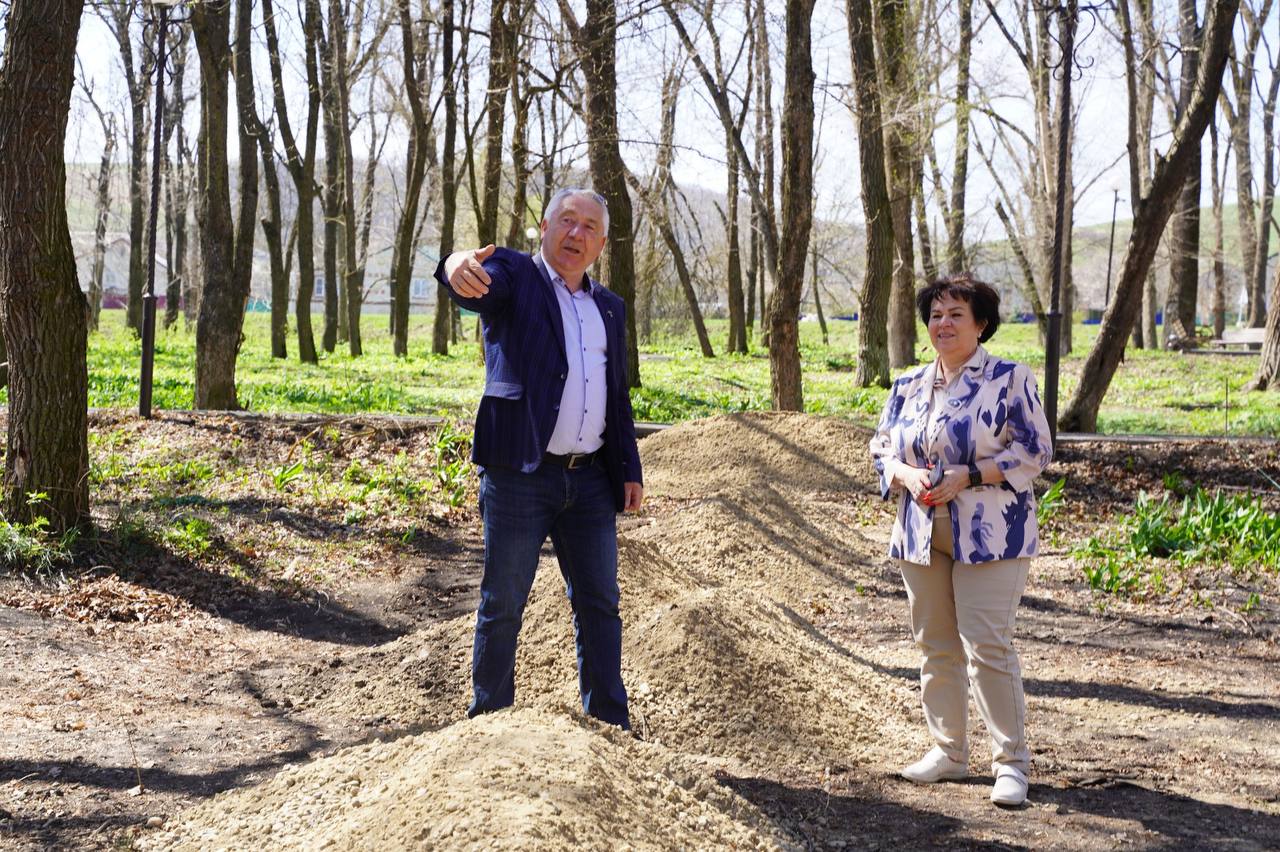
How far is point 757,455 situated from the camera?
11.5 meters

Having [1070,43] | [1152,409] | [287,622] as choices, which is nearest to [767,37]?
[1152,409]

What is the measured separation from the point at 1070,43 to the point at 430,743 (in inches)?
394

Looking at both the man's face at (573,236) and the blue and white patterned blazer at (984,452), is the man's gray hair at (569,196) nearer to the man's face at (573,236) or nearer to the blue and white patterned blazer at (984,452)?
the man's face at (573,236)

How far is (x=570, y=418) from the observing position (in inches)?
161

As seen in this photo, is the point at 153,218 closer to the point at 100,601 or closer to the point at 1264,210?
the point at 100,601

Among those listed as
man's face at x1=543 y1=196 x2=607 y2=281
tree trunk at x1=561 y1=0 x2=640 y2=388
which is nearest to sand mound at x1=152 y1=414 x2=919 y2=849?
man's face at x1=543 y1=196 x2=607 y2=281

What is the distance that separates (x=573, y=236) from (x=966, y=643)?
1897 mm

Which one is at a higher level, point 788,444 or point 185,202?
point 185,202

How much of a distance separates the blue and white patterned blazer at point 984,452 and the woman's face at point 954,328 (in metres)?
0.06

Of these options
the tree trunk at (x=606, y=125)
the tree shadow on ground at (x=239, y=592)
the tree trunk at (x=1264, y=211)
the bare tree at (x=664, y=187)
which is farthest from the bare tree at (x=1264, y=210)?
the tree shadow on ground at (x=239, y=592)

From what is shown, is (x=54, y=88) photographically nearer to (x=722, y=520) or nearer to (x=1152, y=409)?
(x=722, y=520)

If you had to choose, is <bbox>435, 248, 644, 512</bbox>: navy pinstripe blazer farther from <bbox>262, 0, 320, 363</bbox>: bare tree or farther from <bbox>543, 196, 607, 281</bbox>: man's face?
<bbox>262, 0, 320, 363</bbox>: bare tree

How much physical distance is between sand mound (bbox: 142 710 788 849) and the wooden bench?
23653mm

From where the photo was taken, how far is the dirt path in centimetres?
349
